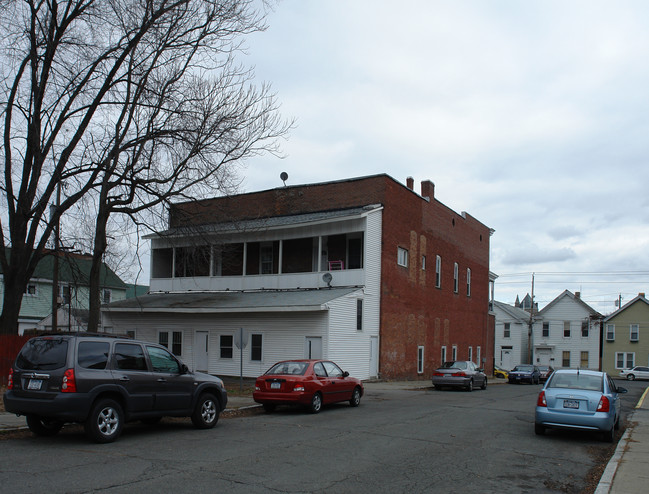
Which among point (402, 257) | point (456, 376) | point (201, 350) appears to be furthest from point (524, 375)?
point (201, 350)

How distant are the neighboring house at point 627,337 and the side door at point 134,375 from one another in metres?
66.6

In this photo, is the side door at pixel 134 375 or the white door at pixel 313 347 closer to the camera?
the side door at pixel 134 375

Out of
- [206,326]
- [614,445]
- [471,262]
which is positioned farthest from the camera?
[471,262]

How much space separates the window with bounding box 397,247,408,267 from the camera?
32.2 meters

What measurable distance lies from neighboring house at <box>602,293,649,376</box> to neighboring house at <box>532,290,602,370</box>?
1286 millimetres

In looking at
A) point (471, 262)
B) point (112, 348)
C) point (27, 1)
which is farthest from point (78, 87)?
point (471, 262)

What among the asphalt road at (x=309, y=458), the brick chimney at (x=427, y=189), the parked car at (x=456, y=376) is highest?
the brick chimney at (x=427, y=189)

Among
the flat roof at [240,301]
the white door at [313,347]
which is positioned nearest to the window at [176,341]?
the flat roof at [240,301]

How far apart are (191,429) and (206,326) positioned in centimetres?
1758

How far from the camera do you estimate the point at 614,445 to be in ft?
42.3

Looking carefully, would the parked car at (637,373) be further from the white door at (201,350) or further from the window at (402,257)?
the white door at (201,350)

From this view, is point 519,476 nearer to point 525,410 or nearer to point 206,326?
point 525,410

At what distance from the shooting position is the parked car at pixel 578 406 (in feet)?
41.2

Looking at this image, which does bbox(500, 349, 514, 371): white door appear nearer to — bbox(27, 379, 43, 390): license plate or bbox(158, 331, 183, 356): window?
bbox(158, 331, 183, 356): window
